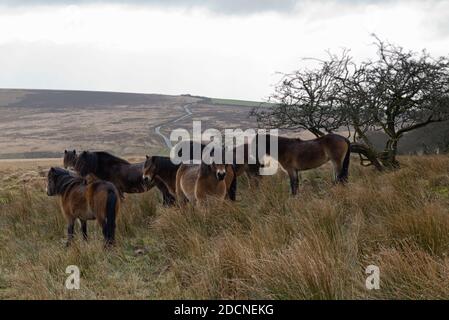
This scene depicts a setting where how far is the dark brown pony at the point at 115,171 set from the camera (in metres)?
9.64

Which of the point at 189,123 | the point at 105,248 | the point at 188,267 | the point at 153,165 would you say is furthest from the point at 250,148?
the point at 189,123

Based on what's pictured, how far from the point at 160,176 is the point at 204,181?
1.91 meters

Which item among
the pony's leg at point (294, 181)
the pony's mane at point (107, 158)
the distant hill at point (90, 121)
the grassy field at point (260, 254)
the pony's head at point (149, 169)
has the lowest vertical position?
the grassy field at point (260, 254)

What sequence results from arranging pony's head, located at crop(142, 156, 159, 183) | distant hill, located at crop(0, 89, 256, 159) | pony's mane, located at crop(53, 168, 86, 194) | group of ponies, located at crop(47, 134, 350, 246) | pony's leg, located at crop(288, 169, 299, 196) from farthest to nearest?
distant hill, located at crop(0, 89, 256, 159)
pony's leg, located at crop(288, 169, 299, 196)
pony's head, located at crop(142, 156, 159, 183)
pony's mane, located at crop(53, 168, 86, 194)
group of ponies, located at crop(47, 134, 350, 246)

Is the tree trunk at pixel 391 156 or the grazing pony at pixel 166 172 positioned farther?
the tree trunk at pixel 391 156

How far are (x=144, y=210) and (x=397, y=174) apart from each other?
5.49 m

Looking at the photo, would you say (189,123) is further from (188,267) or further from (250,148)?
(188,267)

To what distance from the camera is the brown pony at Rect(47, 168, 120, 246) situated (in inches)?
255

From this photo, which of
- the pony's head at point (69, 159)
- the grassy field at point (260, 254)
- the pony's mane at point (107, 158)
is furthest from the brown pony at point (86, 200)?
the pony's head at point (69, 159)

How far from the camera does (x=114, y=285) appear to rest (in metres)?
4.68

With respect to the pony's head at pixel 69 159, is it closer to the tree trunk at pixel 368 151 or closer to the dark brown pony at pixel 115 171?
the dark brown pony at pixel 115 171

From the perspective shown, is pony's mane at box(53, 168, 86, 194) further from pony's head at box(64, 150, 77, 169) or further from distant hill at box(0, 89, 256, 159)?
distant hill at box(0, 89, 256, 159)

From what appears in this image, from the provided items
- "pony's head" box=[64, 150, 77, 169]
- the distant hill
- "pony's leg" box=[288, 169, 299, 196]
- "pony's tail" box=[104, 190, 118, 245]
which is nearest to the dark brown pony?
"pony's head" box=[64, 150, 77, 169]

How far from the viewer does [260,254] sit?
4.64 m
